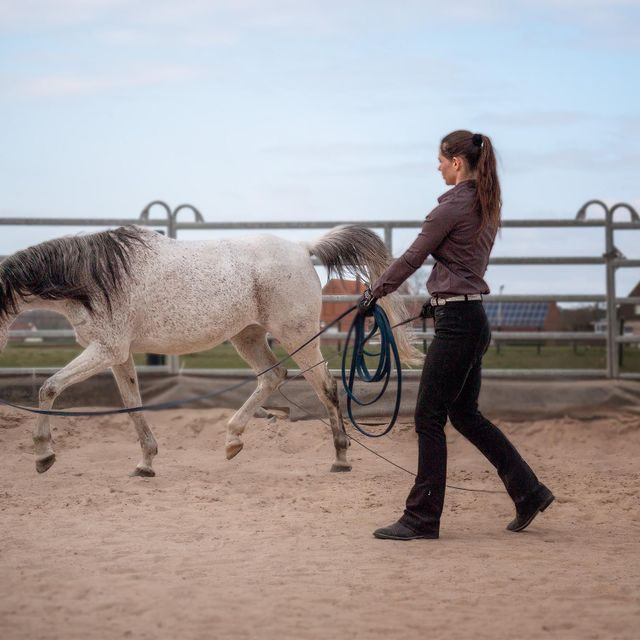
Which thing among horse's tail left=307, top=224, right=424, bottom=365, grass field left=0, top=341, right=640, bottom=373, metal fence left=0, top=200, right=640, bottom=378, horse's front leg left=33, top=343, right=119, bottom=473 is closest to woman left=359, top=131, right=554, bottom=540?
horse's front leg left=33, top=343, right=119, bottom=473

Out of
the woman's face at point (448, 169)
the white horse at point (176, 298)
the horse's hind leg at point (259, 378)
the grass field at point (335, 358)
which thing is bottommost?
the grass field at point (335, 358)

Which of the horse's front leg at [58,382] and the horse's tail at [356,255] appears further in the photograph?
the horse's tail at [356,255]

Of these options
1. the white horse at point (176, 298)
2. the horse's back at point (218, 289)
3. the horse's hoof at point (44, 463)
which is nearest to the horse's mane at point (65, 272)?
the white horse at point (176, 298)

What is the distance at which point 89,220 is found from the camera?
9.78m

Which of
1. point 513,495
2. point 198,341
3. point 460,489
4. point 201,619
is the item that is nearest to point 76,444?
point 198,341

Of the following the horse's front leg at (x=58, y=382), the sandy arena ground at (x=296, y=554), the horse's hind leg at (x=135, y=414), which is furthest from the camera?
the horse's hind leg at (x=135, y=414)

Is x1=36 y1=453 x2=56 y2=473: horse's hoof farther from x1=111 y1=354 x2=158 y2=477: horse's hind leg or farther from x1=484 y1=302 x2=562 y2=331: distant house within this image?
x1=484 y1=302 x2=562 y2=331: distant house

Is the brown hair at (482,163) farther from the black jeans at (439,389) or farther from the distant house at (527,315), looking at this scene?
the distant house at (527,315)

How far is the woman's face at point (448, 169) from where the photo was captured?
197 inches

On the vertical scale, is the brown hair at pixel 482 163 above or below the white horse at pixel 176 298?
above

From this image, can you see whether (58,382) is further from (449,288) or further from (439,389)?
(449,288)

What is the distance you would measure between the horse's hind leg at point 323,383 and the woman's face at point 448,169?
2.28 m

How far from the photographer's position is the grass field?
11133mm

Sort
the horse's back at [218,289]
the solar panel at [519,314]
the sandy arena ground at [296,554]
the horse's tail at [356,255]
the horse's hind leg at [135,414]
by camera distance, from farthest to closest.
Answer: the solar panel at [519,314], the horse's tail at [356,255], the horse's hind leg at [135,414], the horse's back at [218,289], the sandy arena ground at [296,554]
